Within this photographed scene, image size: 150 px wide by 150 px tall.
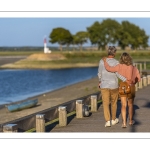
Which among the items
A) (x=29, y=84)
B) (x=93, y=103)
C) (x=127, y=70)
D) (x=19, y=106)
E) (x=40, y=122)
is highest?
(x=127, y=70)

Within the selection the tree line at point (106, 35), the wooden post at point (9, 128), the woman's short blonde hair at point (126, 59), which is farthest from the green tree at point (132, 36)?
the wooden post at point (9, 128)

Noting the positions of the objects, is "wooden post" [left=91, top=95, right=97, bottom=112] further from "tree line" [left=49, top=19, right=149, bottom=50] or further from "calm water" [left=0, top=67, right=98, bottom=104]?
"tree line" [left=49, top=19, right=149, bottom=50]

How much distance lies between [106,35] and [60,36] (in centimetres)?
1902

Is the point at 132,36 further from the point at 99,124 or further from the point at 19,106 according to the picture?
the point at 99,124

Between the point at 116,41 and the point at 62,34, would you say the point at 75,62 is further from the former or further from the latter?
the point at 62,34

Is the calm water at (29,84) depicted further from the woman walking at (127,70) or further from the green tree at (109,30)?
the green tree at (109,30)

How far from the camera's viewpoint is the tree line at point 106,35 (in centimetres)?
12338

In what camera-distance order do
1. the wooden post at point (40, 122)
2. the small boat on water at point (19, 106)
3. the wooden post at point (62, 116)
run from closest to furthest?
the wooden post at point (40, 122)
the wooden post at point (62, 116)
the small boat on water at point (19, 106)

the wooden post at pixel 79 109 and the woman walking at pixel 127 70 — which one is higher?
the woman walking at pixel 127 70

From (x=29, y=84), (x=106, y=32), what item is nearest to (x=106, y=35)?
(x=106, y=32)

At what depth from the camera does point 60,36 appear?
140 meters

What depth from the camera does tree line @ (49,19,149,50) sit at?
12338 cm

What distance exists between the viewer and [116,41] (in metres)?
123
